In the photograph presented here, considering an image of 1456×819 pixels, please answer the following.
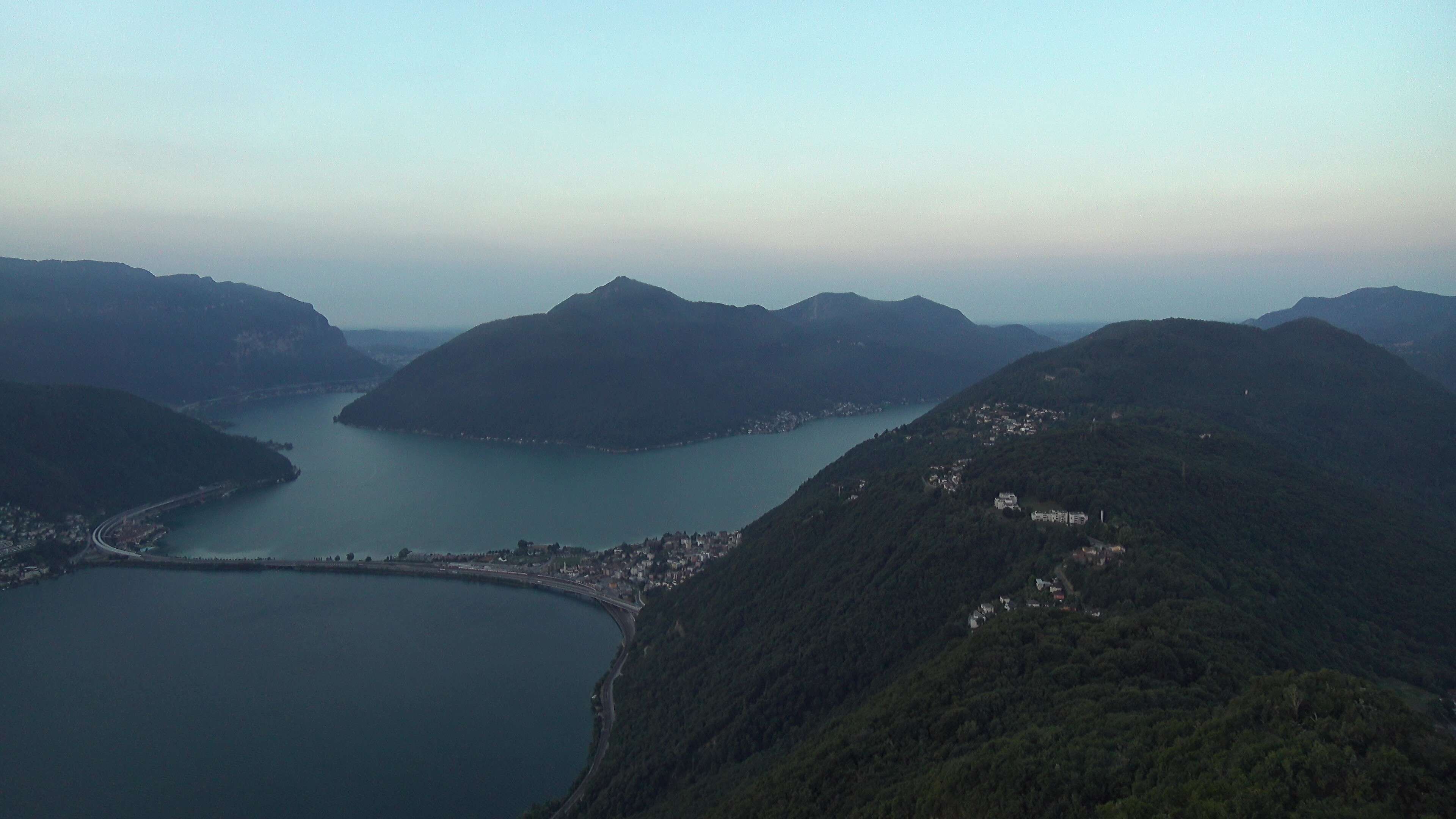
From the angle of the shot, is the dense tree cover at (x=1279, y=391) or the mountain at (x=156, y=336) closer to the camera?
the dense tree cover at (x=1279, y=391)

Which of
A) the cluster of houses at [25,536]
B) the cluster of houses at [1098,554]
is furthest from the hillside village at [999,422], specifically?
the cluster of houses at [25,536]

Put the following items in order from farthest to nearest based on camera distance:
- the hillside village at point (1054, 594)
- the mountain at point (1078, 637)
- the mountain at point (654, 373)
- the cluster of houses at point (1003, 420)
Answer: the mountain at point (654, 373), the cluster of houses at point (1003, 420), the hillside village at point (1054, 594), the mountain at point (1078, 637)

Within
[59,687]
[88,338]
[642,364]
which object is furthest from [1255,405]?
[88,338]

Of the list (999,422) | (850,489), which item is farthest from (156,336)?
(999,422)

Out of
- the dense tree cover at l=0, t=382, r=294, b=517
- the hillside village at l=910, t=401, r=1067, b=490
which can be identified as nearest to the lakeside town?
the hillside village at l=910, t=401, r=1067, b=490

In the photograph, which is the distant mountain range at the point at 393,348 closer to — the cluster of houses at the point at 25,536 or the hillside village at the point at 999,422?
the cluster of houses at the point at 25,536

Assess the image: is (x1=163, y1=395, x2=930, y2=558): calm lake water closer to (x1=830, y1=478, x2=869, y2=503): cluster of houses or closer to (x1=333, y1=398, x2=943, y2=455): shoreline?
(x1=333, y1=398, x2=943, y2=455): shoreline

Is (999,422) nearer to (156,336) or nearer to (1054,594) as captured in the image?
(1054,594)
